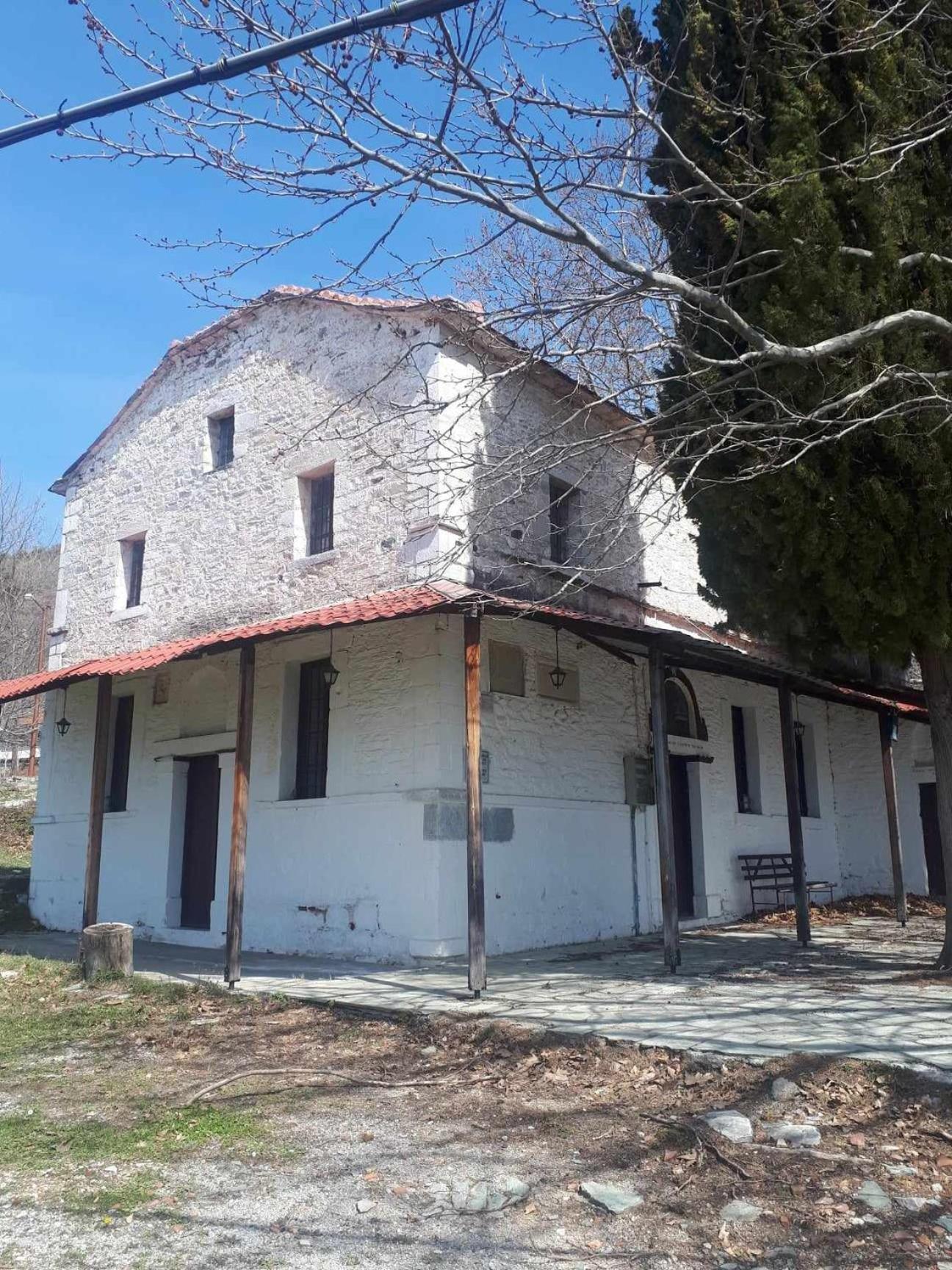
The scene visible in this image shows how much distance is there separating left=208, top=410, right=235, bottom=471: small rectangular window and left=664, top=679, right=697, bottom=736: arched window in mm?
6533

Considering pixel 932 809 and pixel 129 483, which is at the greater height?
pixel 129 483

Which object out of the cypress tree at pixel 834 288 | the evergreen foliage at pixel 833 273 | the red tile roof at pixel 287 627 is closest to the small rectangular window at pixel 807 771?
the cypress tree at pixel 834 288

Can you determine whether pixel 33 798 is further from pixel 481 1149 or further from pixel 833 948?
pixel 481 1149

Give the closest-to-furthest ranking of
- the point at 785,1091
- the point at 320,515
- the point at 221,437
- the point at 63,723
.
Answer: the point at 785,1091 → the point at 320,515 → the point at 221,437 → the point at 63,723

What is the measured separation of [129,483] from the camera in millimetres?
13992

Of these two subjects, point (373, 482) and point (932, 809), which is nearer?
point (373, 482)

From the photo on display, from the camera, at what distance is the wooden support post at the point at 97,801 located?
9984 millimetres

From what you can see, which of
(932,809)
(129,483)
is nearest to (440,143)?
(129,483)

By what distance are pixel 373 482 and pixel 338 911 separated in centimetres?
458

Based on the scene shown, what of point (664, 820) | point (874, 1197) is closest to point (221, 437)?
point (664, 820)

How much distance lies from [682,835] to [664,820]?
4.97 meters

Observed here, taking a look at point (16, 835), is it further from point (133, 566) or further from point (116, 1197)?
point (116, 1197)

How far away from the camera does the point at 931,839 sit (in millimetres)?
16266

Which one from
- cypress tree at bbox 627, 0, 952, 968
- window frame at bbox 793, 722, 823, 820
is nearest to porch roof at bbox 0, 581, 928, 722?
cypress tree at bbox 627, 0, 952, 968
